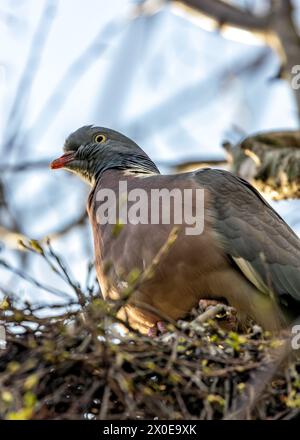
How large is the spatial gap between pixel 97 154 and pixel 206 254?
→ 1711 millimetres

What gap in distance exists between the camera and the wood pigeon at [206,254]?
566 centimetres

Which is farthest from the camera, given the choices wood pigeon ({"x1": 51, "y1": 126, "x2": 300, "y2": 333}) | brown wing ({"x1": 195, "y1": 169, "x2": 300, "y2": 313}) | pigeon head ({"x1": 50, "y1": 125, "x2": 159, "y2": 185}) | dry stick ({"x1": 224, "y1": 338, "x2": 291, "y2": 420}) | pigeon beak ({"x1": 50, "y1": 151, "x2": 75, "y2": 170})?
pigeon beak ({"x1": 50, "y1": 151, "x2": 75, "y2": 170})

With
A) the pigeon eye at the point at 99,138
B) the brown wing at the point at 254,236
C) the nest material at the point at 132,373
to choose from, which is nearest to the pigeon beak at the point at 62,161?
the pigeon eye at the point at 99,138

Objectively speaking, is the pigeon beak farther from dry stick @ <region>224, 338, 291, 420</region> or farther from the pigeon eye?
dry stick @ <region>224, 338, 291, 420</region>

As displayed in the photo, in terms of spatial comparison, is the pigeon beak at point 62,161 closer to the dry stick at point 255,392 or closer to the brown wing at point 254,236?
the brown wing at point 254,236

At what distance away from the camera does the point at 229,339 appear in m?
4.78

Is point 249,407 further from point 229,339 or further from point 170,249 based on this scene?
point 170,249

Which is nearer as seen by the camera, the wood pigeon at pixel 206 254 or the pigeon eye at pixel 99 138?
the wood pigeon at pixel 206 254

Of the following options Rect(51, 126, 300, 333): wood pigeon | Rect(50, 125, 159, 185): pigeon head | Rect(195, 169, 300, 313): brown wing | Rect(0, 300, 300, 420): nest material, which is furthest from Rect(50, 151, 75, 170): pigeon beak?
Rect(0, 300, 300, 420): nest material

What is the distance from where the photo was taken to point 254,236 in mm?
5973

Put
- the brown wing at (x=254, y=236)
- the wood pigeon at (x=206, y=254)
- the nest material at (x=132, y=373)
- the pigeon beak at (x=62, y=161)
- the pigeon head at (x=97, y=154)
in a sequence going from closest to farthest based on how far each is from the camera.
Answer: the nest material at (x=132, y=373) < the wood pigeon at (x=206, y=254) < the brown wing at (x=254, y=236) < the pigeon head at (x=97, y=154) < the pigeon beak at (x=62, y=161)

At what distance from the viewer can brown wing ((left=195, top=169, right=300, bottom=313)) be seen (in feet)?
18.9

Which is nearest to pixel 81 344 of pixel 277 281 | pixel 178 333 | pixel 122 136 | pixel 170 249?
pixel 178 333

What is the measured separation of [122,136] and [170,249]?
1814 mm
